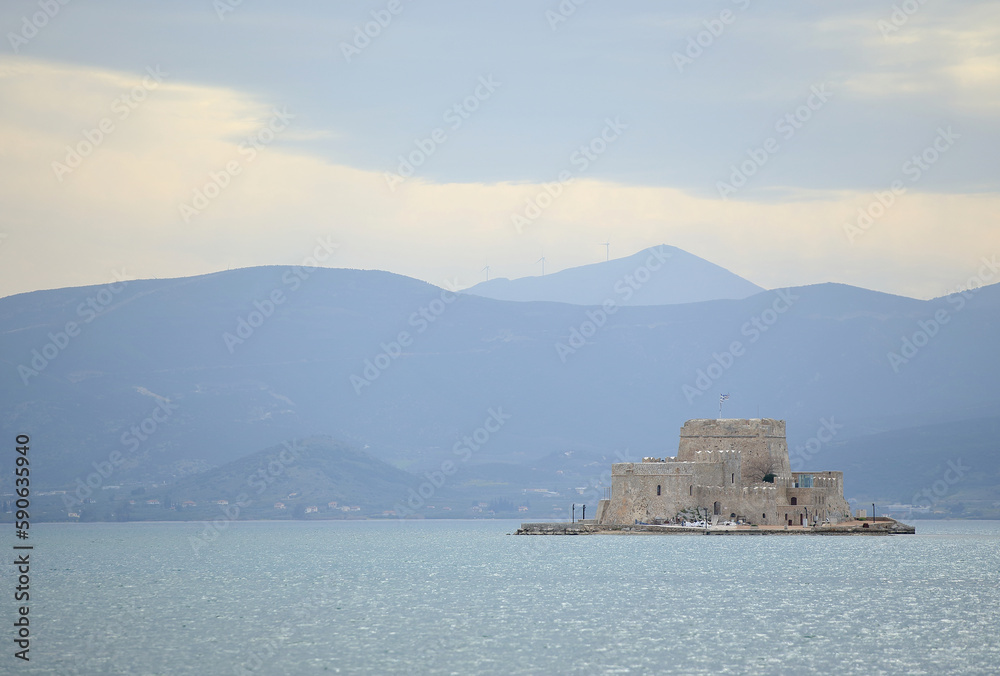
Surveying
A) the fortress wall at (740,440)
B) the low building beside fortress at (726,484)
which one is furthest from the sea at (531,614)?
the fortress wall at (740,440)

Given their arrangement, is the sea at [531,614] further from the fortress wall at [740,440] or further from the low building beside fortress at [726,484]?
the fortress wall at [740,440]

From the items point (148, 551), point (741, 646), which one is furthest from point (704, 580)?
point (148, 551)

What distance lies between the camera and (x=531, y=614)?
56156mm

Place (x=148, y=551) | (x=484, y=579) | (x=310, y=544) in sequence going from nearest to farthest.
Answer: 1. (x=484, y=579)
2. (x=148, y=551)
3. (x=310, y=544)

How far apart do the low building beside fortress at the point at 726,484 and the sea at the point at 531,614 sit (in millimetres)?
10986

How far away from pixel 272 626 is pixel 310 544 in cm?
8311

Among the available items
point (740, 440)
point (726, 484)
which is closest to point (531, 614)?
point (726, 484)

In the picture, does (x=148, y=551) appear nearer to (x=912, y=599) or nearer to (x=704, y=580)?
(x=704, y=580)

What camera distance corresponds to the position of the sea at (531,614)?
43.5 m

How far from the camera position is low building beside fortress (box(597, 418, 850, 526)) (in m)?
107

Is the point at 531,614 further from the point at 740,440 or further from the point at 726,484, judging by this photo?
the point at 740,440

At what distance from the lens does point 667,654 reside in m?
44.9

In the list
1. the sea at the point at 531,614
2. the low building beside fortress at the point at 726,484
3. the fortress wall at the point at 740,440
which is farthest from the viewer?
the fortress wall at the point at 740,440

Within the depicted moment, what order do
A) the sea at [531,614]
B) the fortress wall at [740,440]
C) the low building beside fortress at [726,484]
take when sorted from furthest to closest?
1. the fortress wall at [740,440]
2. the low building beside fortress at [726,484]
3. the sea at [531,614]
